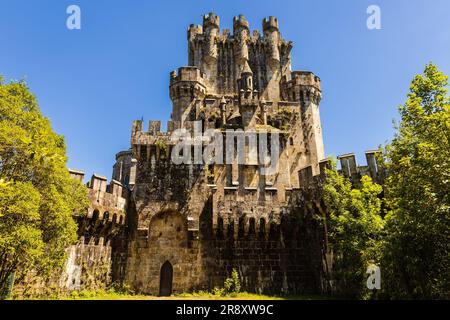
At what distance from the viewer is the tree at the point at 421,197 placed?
10.2 metres

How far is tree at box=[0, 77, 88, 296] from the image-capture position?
40.9 ft

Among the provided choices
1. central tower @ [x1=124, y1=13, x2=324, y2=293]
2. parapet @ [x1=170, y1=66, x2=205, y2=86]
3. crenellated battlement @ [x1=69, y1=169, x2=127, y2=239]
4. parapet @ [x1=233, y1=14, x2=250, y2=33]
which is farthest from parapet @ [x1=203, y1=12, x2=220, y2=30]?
crenellated battlement @ [x1=69, y1=169, x2=127, y2=239]

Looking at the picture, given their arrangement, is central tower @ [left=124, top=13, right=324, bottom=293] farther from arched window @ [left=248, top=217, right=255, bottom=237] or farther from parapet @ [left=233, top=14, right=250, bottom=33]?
parapet @ [left=233, top=14, right=250, bottom=33]

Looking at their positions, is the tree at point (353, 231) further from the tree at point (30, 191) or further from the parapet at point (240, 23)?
the parapet at point (240, 23)

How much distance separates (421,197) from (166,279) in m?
14.3

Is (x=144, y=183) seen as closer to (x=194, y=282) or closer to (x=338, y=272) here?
(x=194, y=282)

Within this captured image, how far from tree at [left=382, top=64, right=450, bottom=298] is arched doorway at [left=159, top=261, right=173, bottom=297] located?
11.6 m

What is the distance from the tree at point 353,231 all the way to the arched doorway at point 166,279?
9.32m

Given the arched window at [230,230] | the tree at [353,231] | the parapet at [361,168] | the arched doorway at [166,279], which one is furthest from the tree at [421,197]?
the arched doorway at [166,279]

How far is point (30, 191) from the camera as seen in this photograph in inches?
512

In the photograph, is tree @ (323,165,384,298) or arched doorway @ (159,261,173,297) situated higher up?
tree @ (323,165,384,298)

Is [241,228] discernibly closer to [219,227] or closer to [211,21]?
[219,227]

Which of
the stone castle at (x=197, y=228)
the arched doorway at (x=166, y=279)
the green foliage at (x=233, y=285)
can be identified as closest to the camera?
the green foliage at (x=233, y=285)
